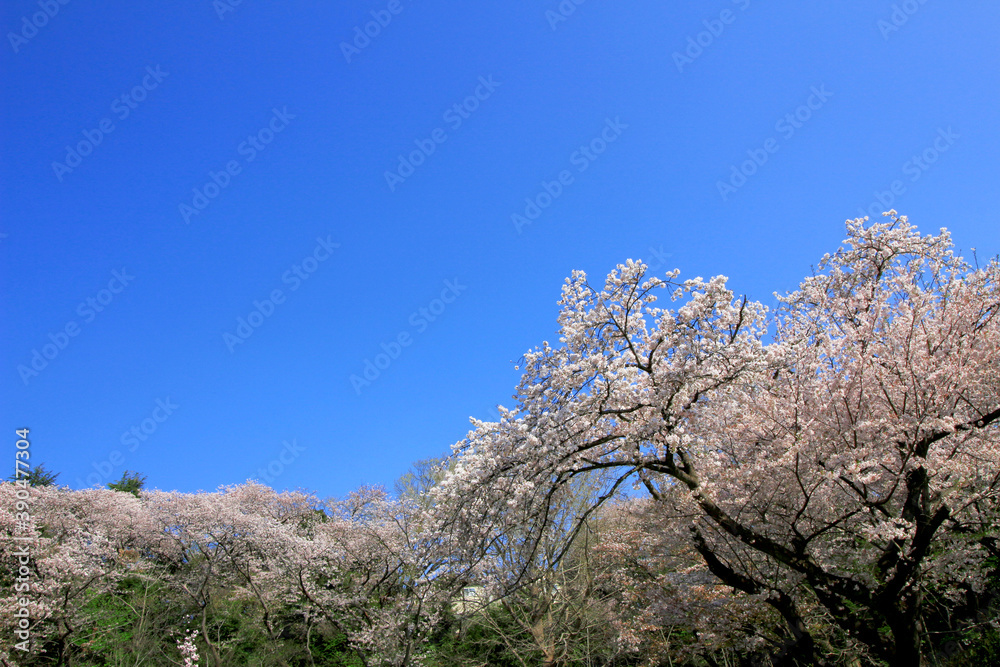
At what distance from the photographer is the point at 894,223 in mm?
8672

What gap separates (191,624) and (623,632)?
15335 mm

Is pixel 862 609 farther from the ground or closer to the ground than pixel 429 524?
closer to the ground

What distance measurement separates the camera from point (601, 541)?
54.7 feet

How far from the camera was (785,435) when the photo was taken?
6852 mm

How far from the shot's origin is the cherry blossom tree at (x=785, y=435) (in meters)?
6.27

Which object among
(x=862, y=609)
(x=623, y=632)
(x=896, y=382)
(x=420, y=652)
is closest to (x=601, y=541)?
(x=623, y=632)

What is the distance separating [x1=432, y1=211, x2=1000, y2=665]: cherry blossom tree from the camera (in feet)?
20.6

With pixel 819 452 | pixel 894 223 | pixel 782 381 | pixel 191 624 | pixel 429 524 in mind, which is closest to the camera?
pixel 819 452

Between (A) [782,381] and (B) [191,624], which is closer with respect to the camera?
(A) [782,381]

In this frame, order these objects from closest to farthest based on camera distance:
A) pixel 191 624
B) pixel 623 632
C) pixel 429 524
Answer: pixel 429 524 → pixel 623 632 → pixel 191 624

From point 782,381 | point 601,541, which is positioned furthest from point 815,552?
point 601,541

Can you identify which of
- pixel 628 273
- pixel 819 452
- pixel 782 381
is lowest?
pixel 819 452

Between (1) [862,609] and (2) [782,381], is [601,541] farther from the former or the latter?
(2) [782,381]

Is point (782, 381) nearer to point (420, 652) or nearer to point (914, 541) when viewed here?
point (914, 541)
